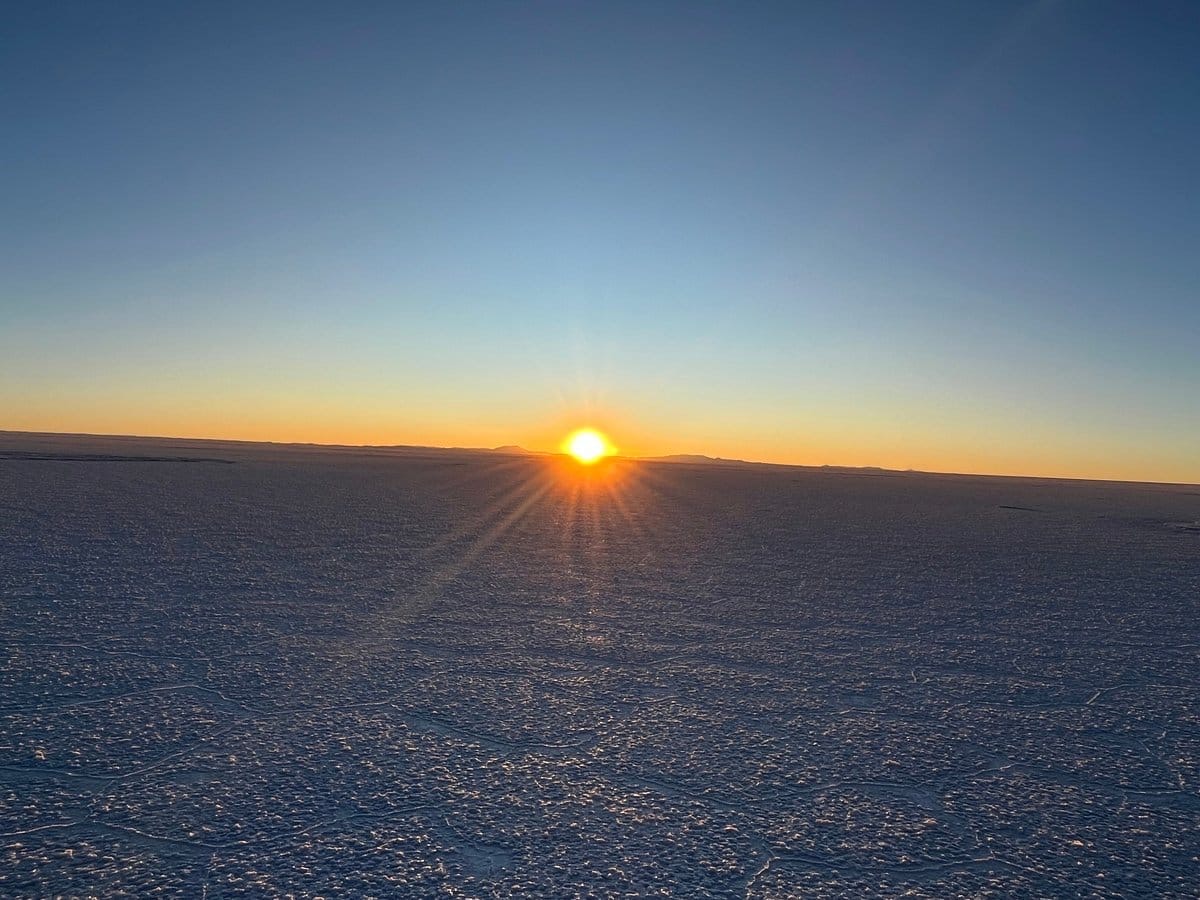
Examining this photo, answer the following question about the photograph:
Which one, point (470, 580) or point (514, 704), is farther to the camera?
point (470, 580)

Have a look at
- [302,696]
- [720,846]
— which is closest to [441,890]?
[720,846]

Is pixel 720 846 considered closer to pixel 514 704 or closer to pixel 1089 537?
pixel 514 704

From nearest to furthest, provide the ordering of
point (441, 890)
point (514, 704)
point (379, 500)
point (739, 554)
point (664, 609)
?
point (441, 890) < point (514, 704) < point (664, 609) < point (739, 554) < point (379, 500)

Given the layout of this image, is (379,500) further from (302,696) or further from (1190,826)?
(1190,826)

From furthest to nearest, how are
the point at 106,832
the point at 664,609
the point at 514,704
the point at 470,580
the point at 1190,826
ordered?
the point at 470,580, the point at 664,609, the point at 514,704, the point at 1190,826, the point at 106,832

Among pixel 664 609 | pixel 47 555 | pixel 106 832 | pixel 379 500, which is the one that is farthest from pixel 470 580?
pixel 379 500

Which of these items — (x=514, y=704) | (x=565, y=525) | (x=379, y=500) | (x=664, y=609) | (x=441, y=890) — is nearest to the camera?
(x=441, y=890)
